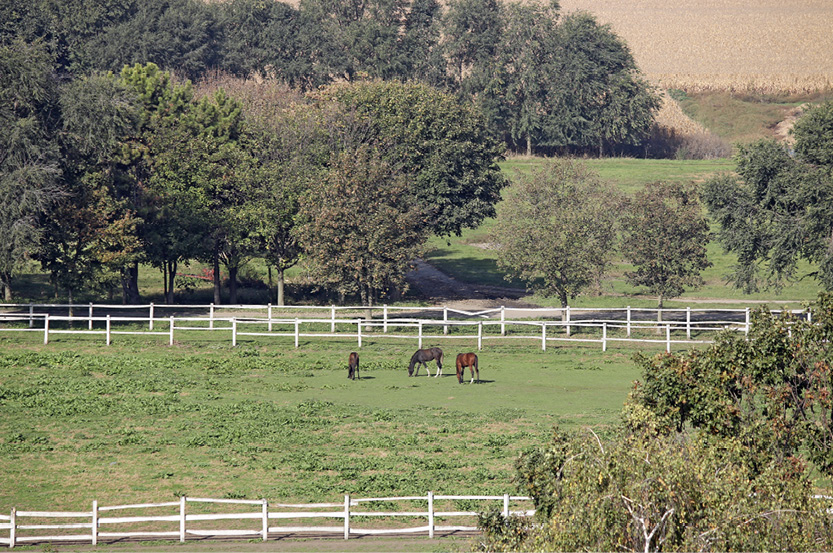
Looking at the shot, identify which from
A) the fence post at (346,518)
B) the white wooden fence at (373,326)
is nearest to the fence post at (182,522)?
the fence post at (346,518)

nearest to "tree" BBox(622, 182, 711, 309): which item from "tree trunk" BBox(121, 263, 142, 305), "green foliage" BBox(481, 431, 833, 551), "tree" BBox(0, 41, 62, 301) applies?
"tree trunk" BBox(121, 263, 142, 305)

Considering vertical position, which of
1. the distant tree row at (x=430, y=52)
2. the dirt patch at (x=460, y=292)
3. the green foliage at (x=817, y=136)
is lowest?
the dirt patch at (x=460, y=292)

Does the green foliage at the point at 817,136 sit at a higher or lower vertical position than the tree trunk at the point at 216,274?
higher

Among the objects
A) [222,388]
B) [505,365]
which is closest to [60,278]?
[222,388]

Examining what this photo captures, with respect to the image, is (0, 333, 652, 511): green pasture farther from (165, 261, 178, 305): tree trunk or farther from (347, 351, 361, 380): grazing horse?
(165, 261, 178, 305): tree trunk

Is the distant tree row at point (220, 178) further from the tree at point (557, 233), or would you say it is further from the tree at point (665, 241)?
the tree at point (665, 241)

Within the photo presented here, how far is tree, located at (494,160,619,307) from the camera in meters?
46.5

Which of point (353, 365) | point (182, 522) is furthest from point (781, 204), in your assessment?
point (182, 522)

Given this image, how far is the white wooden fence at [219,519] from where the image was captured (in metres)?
18.0

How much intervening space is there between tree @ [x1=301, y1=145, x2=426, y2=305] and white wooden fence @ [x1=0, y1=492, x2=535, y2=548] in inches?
991

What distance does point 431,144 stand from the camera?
195ft

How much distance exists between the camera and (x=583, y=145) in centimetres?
10700

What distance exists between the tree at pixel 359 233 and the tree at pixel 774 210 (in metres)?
16.6

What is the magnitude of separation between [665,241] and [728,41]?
4286 inches
